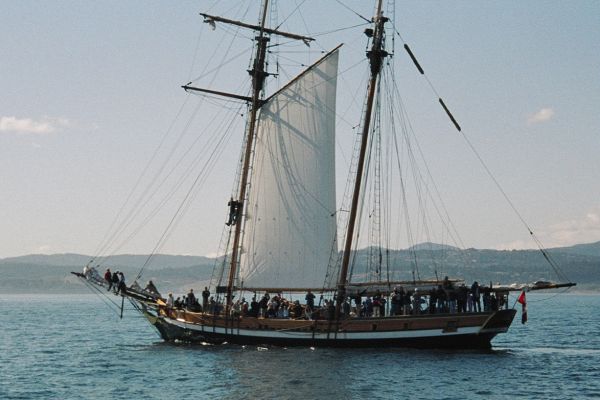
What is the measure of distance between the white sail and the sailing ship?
7 cm

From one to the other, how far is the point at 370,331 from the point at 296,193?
35.7 feet

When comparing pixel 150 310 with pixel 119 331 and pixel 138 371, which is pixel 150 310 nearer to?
pixel 138 371

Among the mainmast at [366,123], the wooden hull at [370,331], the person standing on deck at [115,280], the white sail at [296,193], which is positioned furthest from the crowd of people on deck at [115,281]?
the mainmast at [366,123]

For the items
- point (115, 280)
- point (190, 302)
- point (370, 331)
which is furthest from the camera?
point (115, 280)

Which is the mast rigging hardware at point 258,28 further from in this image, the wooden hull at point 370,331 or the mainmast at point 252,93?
the wooden hull at point 370,331

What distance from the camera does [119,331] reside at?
276 ft

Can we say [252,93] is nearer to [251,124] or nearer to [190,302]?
[251,124]

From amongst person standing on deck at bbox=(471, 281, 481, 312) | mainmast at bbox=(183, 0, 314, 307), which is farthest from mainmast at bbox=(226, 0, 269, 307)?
person standing on deck at bbox=(471, 281, 481, 312)

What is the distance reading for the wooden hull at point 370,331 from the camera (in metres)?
50.7

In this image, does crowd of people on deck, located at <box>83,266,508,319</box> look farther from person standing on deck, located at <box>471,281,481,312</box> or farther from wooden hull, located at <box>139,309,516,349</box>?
wooden hull, located at <box>139,309,516,349</box>

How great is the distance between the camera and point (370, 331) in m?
51.6

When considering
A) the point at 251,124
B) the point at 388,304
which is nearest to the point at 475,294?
the point at 388,304

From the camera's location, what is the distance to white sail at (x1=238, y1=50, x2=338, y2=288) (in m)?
54.9

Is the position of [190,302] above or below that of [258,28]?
below
